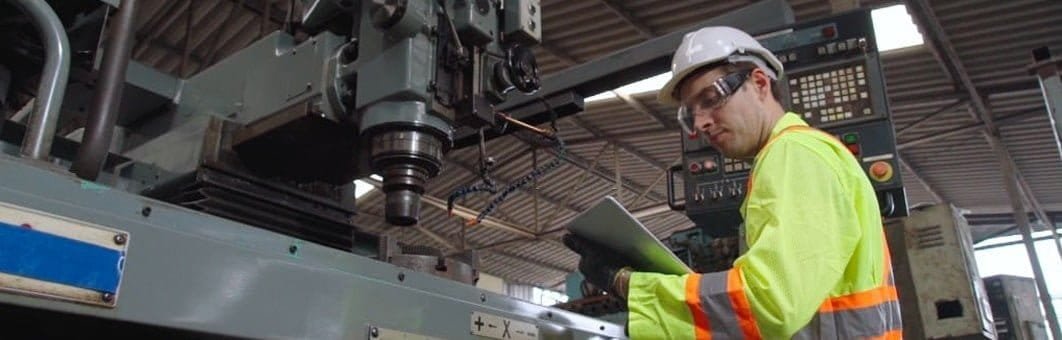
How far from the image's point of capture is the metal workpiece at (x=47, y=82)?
0.97 metres

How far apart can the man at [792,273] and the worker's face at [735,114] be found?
1.4 inches

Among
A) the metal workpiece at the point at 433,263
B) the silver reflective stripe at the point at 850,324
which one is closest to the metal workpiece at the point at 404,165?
the metal workpiece at the point at 433,263

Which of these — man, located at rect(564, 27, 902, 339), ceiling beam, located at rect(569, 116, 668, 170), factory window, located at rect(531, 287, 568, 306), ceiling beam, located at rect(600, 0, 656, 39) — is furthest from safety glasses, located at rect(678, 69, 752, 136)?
factory window, located at rect(531, 287, 568, 306)

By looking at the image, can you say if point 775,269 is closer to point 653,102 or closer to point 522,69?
point 522,69

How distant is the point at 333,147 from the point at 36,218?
76 cm

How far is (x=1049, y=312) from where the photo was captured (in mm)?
5148

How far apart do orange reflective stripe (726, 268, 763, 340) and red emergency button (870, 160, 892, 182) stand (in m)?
1.28

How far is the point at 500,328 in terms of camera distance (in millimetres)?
1321

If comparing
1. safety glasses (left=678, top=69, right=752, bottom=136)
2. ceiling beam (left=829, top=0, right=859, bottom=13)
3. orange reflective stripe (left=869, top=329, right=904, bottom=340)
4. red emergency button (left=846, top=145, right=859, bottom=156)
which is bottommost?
orange reflective stripe (left=869, top=329, right=904, bottom=340)

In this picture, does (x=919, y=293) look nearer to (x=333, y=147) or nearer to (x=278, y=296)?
(x=333, y=147)

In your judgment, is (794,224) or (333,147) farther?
(333,147)

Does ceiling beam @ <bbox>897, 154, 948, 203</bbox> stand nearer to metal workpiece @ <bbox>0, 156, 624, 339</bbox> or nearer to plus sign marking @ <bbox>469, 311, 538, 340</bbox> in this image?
plus sign marking @ <bbox>469, 311, 538, 340</bbox>

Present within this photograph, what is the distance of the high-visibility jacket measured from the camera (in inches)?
41.7

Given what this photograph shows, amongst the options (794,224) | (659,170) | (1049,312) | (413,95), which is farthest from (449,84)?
(659,170)
